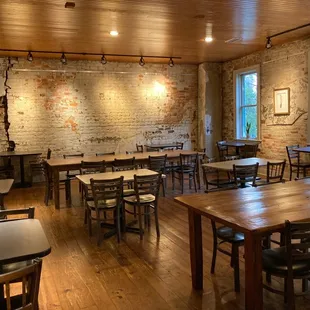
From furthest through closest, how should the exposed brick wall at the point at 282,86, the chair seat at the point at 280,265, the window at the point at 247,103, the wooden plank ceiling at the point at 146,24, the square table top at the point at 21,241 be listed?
1. the window at the point at 247,103
2. the exposed brick wall at the point at 282,86
3. the wooden plank ceiling at the point at 146,24
4. the chair seat at the point at 280,265
5. the square table top at the point at 21,241

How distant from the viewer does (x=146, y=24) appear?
18.9 ft

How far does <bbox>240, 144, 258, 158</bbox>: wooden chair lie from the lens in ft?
27.6

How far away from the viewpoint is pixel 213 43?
7.35 metres

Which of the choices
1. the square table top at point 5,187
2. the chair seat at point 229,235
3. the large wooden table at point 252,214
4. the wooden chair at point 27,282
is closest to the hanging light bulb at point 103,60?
the square table top at point 5,187

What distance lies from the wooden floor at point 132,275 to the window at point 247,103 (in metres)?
4.67

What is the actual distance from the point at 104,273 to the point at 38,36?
4687 millimetres

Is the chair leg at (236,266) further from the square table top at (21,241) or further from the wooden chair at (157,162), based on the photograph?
the wooden chair at (157,162)

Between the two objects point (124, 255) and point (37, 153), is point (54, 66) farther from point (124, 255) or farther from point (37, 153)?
point (124, 255)

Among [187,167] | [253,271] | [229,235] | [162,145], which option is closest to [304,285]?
[229,235]

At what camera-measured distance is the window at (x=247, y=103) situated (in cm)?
874

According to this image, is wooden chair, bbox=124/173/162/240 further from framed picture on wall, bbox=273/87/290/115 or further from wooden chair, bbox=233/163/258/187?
framed picture on wall, bbox=273/87/290/115

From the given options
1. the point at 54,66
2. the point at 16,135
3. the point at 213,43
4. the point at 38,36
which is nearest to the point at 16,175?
the point at 16,135

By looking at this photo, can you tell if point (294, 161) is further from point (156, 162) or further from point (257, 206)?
point (257, 206)

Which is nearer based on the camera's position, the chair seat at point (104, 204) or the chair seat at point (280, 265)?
the chair seat at point (280, 265)
